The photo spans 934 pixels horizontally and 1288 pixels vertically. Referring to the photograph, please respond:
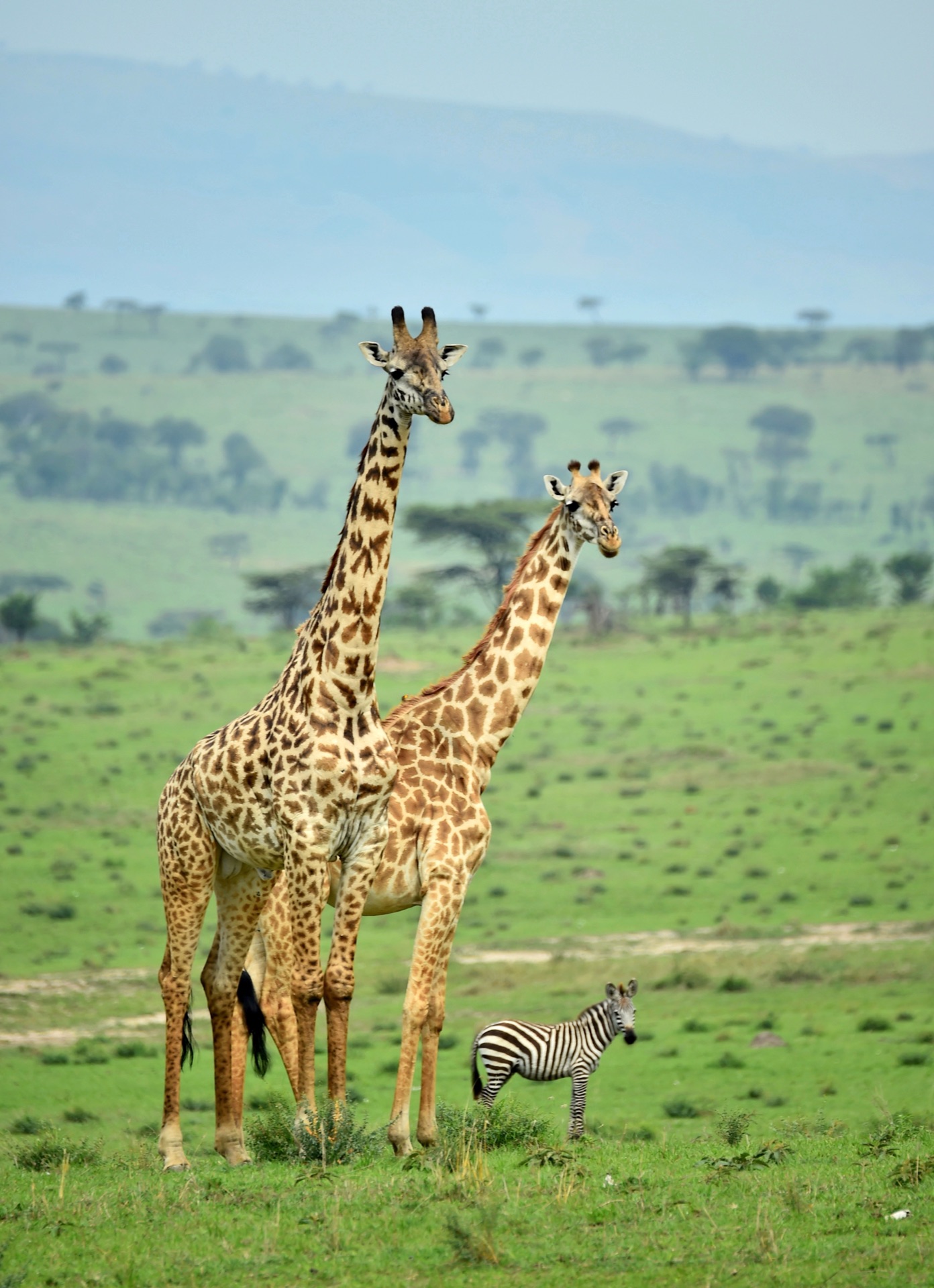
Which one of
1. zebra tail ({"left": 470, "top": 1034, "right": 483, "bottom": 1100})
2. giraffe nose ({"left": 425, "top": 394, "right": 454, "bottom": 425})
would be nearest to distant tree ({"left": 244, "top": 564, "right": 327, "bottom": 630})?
zebra tail ({"left": 470, "top": 1034, "right": 483, "bottom": 1100})

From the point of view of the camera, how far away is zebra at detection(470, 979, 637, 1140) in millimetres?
12445

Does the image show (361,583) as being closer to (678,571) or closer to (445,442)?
(678,571)

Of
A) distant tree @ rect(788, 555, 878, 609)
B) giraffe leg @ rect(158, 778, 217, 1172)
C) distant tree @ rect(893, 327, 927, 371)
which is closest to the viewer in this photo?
giraffe leg @ rect(158, 778, 217, 1172)

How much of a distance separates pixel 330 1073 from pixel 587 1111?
6843 millimetres

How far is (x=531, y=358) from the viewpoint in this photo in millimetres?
179500

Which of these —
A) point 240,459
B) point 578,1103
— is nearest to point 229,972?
point 578,1103

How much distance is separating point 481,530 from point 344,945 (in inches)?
2093

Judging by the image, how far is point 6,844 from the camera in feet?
102

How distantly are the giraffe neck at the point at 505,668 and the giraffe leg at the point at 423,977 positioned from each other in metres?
1.02

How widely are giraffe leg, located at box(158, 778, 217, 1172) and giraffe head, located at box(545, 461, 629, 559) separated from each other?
3106 millimetres

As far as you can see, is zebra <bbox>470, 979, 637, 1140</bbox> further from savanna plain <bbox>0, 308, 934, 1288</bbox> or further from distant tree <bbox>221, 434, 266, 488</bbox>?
distant tree <bbox>221, 434, 266, 488</bbox>

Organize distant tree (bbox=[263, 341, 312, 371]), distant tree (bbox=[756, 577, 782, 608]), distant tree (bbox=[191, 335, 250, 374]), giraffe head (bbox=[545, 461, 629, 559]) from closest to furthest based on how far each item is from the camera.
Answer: giraffe head (bbox=[545, 461, 629, 559]), distant tree (bbox=[756, 577, 782, 608]), distant tree (bbox=[191, 335, 250, 374]), distant tree (bbox=[263, 341, 312, 371])

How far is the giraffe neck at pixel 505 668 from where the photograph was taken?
11273mm

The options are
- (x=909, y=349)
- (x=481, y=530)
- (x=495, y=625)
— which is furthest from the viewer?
(x=909, y=349)
